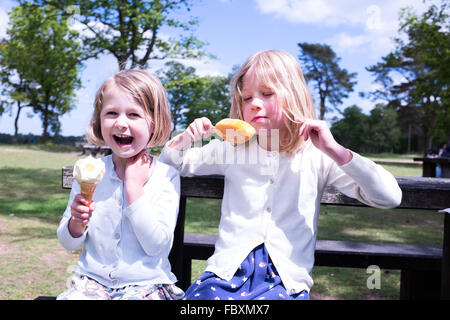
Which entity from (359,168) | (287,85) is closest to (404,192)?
(359,168)

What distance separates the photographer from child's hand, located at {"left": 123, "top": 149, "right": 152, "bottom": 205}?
1.86m

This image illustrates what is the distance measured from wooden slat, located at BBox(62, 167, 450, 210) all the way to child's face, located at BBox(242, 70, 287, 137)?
0.37 m

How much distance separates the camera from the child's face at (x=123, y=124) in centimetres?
191

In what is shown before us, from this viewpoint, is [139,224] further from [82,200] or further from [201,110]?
[201,110]

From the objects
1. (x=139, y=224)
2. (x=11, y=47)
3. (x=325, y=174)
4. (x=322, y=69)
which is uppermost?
(x=322, y=69)

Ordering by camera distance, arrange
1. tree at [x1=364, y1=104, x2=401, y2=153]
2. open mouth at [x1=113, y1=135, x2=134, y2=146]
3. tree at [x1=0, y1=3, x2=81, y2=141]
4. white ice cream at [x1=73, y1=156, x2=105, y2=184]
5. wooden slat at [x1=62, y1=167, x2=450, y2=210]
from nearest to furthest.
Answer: white ice cream at [x1=73, y1=156, x2=105, y2=184] < open mouth at [x1=113, y1=135, x2=134, y2=146] < wooden slat at [x1=62, y1=167, x2=450, y2=210] < tree at [x1=0, y1=3, x2=81, y2=141] < tree at [x1=364, y1=104, x2=401, y2=153]

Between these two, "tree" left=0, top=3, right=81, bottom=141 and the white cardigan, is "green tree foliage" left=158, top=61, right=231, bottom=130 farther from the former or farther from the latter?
the white cardigan

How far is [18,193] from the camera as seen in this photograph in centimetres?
890

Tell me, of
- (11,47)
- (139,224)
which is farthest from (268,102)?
(11,47)

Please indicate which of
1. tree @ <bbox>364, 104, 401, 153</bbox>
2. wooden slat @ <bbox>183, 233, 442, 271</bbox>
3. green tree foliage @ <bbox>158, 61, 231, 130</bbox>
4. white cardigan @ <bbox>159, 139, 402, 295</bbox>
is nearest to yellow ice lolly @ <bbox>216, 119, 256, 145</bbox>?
white cardigan @ <bbox>159, 139, 402, 295</bbox>

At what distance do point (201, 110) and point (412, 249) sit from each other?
1149 inches

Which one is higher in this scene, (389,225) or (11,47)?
(11,47)

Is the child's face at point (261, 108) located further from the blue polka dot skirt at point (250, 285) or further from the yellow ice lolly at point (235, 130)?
the blue polka dot skirt at point (250, 285)

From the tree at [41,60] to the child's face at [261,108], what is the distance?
1486cm
